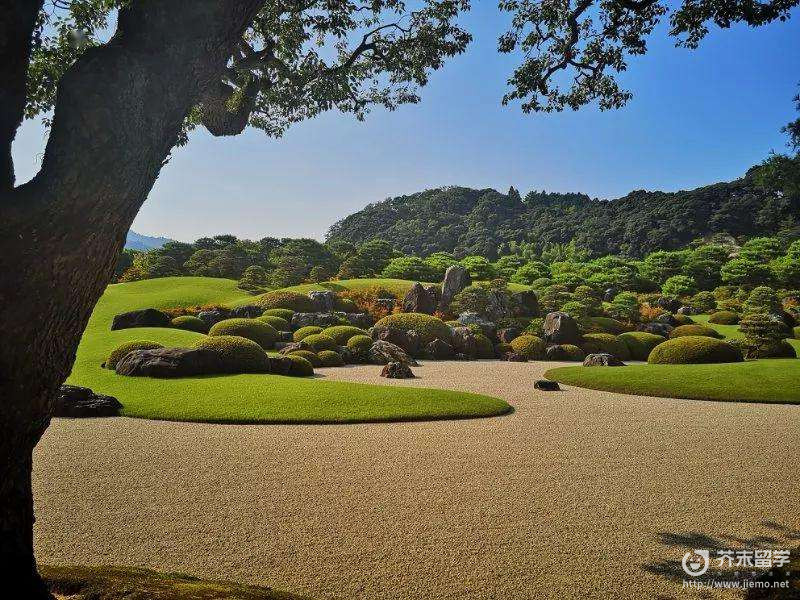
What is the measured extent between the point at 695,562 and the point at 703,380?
10.3 meters

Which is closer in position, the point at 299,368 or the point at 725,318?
the point at 299,368

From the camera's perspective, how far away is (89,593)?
2.90 m

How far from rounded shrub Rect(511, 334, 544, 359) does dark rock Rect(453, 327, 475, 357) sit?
6.00 feet

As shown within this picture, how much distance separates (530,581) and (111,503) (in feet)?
14.4

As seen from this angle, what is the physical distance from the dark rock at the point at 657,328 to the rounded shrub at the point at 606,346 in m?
3.82

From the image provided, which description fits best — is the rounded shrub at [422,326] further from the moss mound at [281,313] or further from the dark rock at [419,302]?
the moss mound at [281,313]

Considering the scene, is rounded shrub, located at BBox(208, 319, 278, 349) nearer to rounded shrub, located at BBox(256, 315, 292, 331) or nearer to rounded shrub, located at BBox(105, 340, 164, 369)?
rounded shrub, located at BBox(256, 315, 292, 331)

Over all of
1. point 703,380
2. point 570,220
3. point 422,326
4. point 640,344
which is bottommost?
point 703,380

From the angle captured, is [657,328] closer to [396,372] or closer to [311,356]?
[396,372]

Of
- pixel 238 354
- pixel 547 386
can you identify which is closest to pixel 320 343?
pixel 238 354

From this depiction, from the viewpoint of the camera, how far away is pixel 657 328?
24734 millimetres

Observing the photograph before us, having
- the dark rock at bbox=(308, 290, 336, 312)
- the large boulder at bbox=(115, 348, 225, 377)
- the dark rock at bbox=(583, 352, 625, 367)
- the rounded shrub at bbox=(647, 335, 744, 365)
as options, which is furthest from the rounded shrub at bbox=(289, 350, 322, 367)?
the rounded shrub at bbox=(647, 335, 744, 365)

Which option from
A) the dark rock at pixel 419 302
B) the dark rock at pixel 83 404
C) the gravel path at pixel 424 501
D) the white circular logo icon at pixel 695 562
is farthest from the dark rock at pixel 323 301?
the white circular logo icon at pixel 695 562

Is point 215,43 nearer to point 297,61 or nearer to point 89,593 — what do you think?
point 89,593
